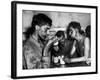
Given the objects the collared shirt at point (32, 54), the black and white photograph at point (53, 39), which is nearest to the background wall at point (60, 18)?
the black and white photograph at point (53, 39)

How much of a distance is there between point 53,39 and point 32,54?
0.72 ft

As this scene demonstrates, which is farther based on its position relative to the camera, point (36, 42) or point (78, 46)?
point (78, 46)

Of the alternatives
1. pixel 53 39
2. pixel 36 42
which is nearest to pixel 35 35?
pixel 36 42

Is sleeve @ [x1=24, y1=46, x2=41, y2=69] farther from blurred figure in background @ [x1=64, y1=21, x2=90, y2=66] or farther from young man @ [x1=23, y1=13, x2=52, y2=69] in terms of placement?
blurred figure in background @ [x1=64, y1=21, x2=90, y2=66]

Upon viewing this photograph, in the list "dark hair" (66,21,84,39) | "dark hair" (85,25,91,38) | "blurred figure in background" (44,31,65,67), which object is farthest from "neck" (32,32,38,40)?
Result: "dark hair" (85,25,91,38)

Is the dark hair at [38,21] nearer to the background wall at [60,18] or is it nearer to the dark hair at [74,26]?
the background wall at [60,18]

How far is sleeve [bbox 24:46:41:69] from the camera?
171cm

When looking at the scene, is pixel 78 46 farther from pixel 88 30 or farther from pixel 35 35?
pixel 35 35

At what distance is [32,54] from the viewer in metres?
1.73

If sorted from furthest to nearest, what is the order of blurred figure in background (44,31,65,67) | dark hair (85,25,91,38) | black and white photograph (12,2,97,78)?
dark hair (85,25,91,38) → blurred figure in background (44,31,65,67) → black and white photograph (12,2,97,78)

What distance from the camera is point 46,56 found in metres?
1.77

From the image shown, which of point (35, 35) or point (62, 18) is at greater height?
point (62, 18)
